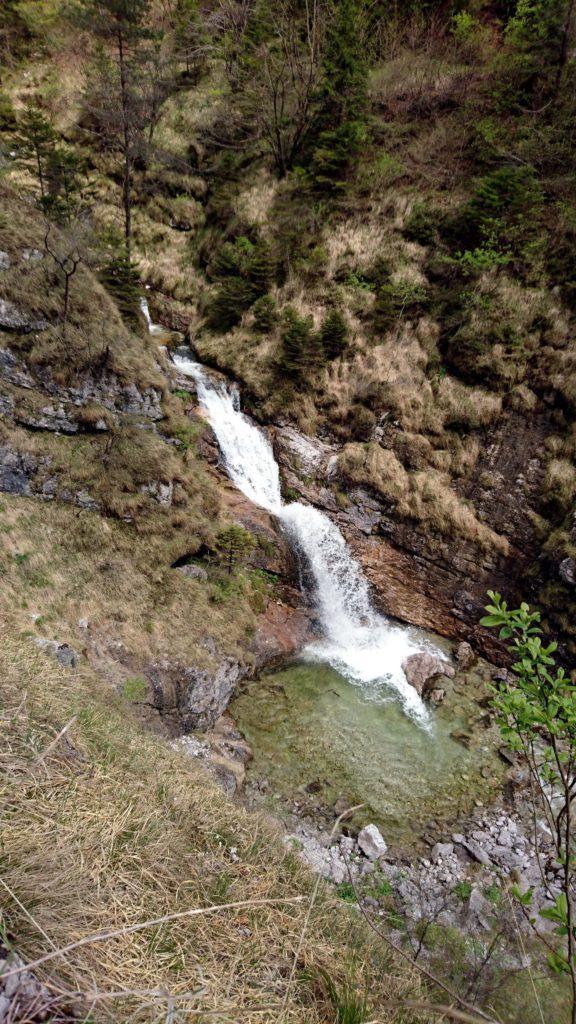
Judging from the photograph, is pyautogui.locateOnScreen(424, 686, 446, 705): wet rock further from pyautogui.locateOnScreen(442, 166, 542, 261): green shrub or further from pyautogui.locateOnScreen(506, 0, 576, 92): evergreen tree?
pyautogui.locateOnScreen(506, 0, 576, 92): evergreen tree

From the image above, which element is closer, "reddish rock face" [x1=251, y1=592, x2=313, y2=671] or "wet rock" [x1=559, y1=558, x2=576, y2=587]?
"reddish rock face" [x1=251, y1=592, x2=313, y2=671]

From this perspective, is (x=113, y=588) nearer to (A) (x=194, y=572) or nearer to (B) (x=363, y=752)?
(A) (x=194, y=572)

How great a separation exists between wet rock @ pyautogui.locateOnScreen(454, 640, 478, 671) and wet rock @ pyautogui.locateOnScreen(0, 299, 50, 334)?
12.7 meters

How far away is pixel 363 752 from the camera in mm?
8258

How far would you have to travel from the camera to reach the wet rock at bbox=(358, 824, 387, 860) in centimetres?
654

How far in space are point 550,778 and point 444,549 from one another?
10288 mm

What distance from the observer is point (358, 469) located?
12805mm

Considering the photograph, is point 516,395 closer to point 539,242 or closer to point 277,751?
point 539,242

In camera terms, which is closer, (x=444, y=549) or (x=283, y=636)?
(x=283, y=636)

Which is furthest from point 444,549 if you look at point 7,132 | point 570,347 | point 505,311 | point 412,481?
point 7,132

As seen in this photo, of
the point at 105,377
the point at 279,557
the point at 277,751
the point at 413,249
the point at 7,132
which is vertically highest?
the point at 7,132

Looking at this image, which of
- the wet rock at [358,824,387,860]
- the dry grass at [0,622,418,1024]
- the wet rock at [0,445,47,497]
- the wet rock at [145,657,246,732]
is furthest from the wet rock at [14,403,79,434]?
the wet rock at [358,824,387,860]

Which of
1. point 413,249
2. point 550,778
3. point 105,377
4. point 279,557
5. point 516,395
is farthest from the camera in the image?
point 413,249

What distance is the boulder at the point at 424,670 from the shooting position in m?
9.91
